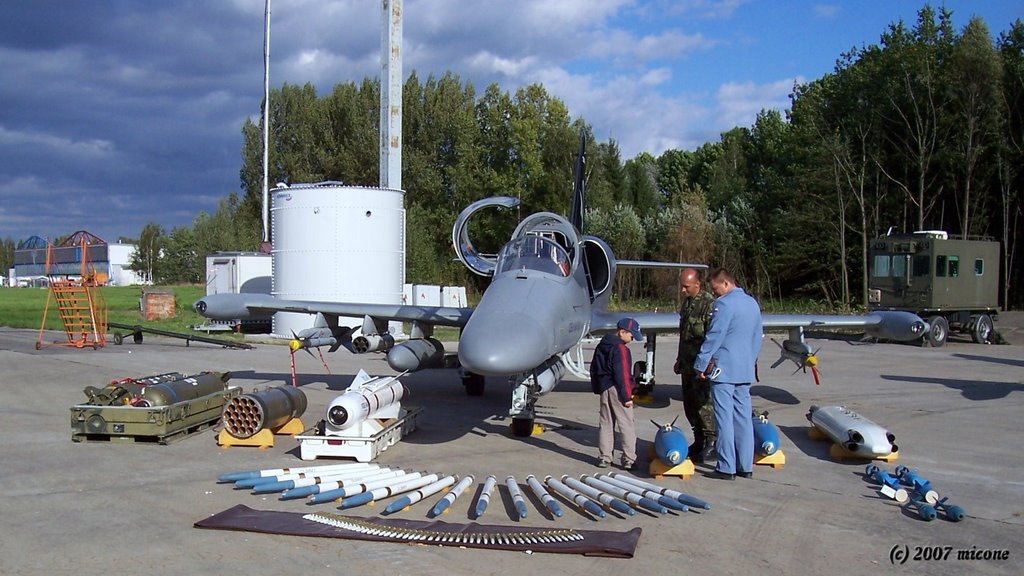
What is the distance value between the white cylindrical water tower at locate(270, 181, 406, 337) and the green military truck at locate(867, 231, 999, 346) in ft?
56.5

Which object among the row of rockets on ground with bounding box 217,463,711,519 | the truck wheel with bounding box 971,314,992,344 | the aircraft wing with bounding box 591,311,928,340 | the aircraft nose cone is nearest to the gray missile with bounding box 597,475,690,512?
the row of rockets on ground with bounding box 217,463,711,519

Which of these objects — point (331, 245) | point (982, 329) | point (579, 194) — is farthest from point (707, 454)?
point (982, 329)

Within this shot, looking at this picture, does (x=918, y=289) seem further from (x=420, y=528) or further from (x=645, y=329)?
(x=420, y=528)

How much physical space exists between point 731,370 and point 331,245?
18378 millimetres

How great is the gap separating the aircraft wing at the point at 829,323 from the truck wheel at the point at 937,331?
45.4ft

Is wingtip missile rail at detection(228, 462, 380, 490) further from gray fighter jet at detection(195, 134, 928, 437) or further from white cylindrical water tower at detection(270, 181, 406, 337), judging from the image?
white cylindrical water tower at detection(270, 181, 406, 337)

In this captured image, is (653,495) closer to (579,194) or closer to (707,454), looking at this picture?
(707,454)

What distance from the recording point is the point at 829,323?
1323 centimetres

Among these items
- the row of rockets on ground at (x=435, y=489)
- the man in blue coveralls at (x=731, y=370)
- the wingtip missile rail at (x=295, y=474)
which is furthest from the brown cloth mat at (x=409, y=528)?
the man in blue coveralls at (x=731, y=370)

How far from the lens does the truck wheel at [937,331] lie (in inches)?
987

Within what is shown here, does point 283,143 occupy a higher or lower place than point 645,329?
higher

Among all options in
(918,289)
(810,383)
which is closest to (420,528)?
(810,383)

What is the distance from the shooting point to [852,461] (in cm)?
901

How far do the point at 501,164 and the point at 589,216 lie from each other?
31.2ft
